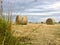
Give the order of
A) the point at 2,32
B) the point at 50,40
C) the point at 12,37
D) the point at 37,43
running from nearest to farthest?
Result: 1. the point at 12,37
2. the point at 2,32
3. the point at 37,43
4. the point at 50,40

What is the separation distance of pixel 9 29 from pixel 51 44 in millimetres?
941

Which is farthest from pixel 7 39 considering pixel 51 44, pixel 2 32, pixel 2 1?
pixel 51 44

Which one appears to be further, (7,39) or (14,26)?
(14,26)

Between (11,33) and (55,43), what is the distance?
1.05 m

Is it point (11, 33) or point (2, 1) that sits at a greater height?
point (2, 1)

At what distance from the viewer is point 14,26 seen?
380cm

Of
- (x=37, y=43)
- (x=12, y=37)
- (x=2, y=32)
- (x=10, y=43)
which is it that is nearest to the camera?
(x=10, y=43)

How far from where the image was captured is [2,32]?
3.70 meters

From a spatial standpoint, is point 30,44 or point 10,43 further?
point 30,44

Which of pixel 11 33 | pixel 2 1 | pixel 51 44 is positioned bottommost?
pixel 51 44

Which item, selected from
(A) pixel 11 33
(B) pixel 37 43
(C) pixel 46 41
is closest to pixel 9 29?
(A) pixel 11 33

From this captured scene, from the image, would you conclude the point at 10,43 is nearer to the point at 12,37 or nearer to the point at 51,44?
the point at 12,37

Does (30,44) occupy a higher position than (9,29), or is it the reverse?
Result: (9,29)

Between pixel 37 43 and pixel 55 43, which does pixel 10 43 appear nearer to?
pixel 37 43
